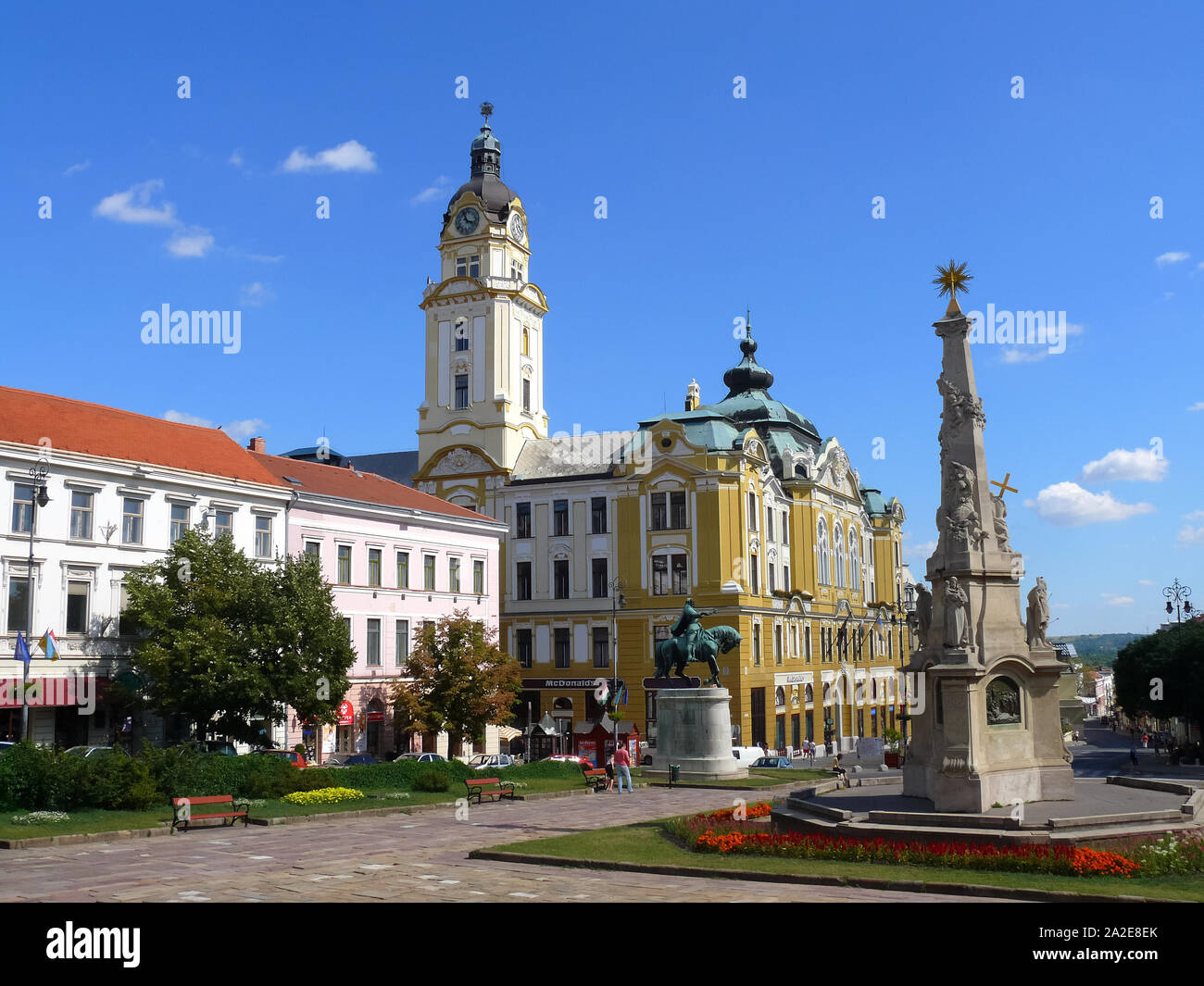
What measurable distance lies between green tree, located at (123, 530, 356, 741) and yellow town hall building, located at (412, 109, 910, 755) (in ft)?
88.0

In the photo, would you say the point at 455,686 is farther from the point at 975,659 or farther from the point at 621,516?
the point at 975,659

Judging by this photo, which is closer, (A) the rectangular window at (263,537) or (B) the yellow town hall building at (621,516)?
(A) the rectangular window at (263,537)

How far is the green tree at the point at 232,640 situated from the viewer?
37.8 metres

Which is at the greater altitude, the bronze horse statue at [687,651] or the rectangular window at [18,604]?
the rectangular window at [18,604]

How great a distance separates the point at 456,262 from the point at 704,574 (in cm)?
2796

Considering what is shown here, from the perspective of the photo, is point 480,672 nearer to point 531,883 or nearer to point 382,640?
point 382,640

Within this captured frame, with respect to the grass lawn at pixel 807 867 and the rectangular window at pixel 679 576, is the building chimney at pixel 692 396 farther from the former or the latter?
the grass lawn at pixel 807 867

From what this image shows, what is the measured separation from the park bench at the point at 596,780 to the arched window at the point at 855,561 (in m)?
54.2

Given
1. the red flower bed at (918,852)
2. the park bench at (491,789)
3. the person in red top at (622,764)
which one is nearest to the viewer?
the red flower bed at (918,852)

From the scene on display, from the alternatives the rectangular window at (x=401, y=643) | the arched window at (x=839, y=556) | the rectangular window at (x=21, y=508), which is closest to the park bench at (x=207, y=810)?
the rectangular window at (x=21, y=508)

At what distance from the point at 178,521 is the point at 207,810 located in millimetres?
21300

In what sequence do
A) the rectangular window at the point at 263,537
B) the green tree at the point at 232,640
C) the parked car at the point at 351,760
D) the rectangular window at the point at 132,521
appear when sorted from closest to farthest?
the green tree at the point at 232,640, the parked car at the point at 351,760, the rectangular window at the point at 132,521, the rectangular window at the point at 263,537

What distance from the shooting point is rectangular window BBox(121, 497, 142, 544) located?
43.2m
